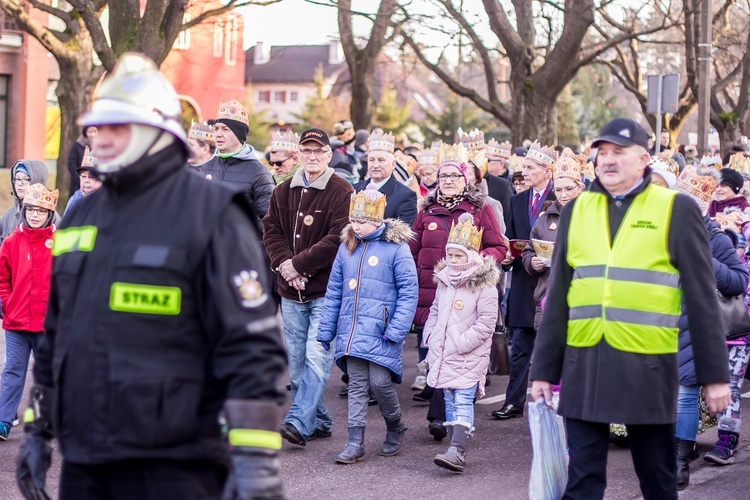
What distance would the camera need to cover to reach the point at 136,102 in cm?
346

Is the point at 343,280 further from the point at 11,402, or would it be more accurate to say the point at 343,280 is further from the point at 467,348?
the point at 11,402

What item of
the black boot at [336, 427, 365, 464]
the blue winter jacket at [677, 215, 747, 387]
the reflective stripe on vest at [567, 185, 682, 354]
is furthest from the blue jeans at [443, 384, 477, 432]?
the reflective stripe on vest at [567, 185, 682, 354]

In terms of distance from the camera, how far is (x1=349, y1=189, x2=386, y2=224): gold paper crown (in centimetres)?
790

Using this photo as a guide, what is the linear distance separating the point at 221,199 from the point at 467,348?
4.61 metres

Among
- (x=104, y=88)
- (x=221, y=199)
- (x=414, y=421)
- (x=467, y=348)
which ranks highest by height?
(x=104, y=88)

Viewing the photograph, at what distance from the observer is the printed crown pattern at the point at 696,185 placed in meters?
7.91

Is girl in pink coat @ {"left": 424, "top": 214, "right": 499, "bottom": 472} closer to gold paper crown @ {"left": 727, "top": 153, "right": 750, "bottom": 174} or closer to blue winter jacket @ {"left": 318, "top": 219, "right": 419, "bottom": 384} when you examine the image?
blue winter jacket @ {"left": 318, "top": 219, "right": 419, "bottom": 384}

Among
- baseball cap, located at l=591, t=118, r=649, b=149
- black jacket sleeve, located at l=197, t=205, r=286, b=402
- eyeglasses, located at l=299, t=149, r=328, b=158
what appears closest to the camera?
black jacket sleeve, located at l=197, t=205, r=286, b=402

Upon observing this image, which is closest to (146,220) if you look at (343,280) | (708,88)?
(343,280)

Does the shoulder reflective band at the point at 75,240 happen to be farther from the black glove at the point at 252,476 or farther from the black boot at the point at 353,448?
the black boot at the point at 353,448

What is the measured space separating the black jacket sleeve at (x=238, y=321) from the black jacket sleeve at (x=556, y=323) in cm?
215

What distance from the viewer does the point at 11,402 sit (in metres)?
8.18

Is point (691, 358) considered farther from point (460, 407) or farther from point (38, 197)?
point (38, 197)

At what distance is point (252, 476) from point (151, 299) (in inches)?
23.3
